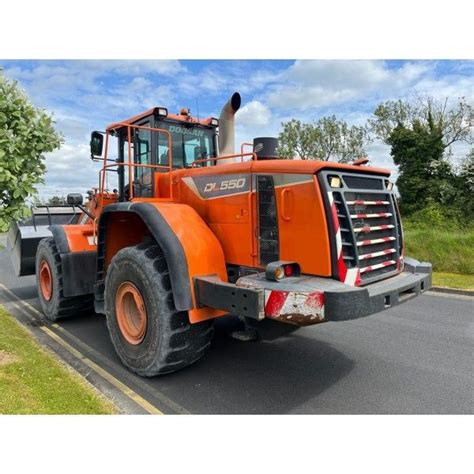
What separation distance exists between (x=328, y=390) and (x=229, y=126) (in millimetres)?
3141

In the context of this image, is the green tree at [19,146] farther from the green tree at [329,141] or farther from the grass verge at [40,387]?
the green tree at [329,141]

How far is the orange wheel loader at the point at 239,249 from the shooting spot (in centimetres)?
337

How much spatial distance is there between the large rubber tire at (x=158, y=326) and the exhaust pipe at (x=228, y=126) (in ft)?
5.34

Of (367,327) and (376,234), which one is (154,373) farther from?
(367,327)

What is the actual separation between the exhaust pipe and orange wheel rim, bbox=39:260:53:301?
3.35 metres

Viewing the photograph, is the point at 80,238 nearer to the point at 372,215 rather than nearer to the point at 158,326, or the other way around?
the point at 158,326

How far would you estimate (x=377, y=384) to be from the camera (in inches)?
161

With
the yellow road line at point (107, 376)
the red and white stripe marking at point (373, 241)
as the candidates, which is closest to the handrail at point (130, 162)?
the yellow road line at point (107, 376)

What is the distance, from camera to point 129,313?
4.50m

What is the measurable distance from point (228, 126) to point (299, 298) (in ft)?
8.72

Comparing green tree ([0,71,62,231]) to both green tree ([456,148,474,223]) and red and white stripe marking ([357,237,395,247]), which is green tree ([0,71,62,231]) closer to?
red and white stripe marking ([357,237,395,247])

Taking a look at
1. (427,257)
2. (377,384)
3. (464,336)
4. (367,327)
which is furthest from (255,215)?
(427,257)

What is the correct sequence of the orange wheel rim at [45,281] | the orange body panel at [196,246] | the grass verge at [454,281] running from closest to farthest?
the orange body panel at [196,246]
the orange wheel rim at [45,281]
the grass verge at [454,281]

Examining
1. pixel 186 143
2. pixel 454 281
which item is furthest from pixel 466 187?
pixel 186 143
